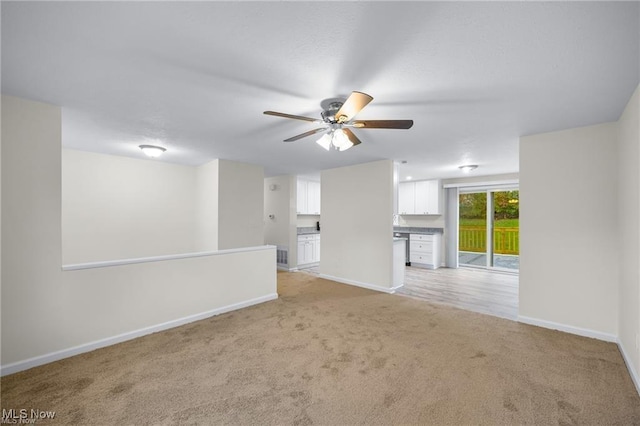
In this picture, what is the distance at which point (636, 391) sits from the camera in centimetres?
197

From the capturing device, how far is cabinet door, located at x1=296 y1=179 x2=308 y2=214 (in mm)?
6965

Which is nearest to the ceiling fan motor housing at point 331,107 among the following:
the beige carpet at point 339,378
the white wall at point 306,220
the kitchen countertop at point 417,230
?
the beige carpet at point 339,378

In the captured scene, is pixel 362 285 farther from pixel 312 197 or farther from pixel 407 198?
pixel 407 198

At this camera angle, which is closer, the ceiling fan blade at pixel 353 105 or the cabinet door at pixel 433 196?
the ceiling fan blade at pixel 353 105

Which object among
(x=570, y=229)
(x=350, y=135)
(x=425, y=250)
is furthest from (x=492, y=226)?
(x=350, y=135)

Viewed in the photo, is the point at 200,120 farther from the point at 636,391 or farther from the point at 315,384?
the point at 636,391

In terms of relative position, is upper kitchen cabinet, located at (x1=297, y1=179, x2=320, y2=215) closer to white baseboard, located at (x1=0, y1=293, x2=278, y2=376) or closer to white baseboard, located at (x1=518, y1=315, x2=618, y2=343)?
white baseboard, located at (x1=0, y1=293, x2=278, y2=376)

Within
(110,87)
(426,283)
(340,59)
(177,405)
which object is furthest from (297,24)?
(426,283)

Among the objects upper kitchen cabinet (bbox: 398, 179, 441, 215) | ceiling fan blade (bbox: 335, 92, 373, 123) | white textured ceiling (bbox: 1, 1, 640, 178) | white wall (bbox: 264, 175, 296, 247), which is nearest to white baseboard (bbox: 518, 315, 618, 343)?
white textured ceiling (bbox: 1, 1, 640, 178)

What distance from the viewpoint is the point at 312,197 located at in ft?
24.1

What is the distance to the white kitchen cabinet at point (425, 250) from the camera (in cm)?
672

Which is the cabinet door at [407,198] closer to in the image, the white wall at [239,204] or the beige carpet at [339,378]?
the white wall at [239,204]

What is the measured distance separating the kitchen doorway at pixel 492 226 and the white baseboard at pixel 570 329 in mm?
3376

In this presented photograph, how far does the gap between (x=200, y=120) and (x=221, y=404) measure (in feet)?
8.51
